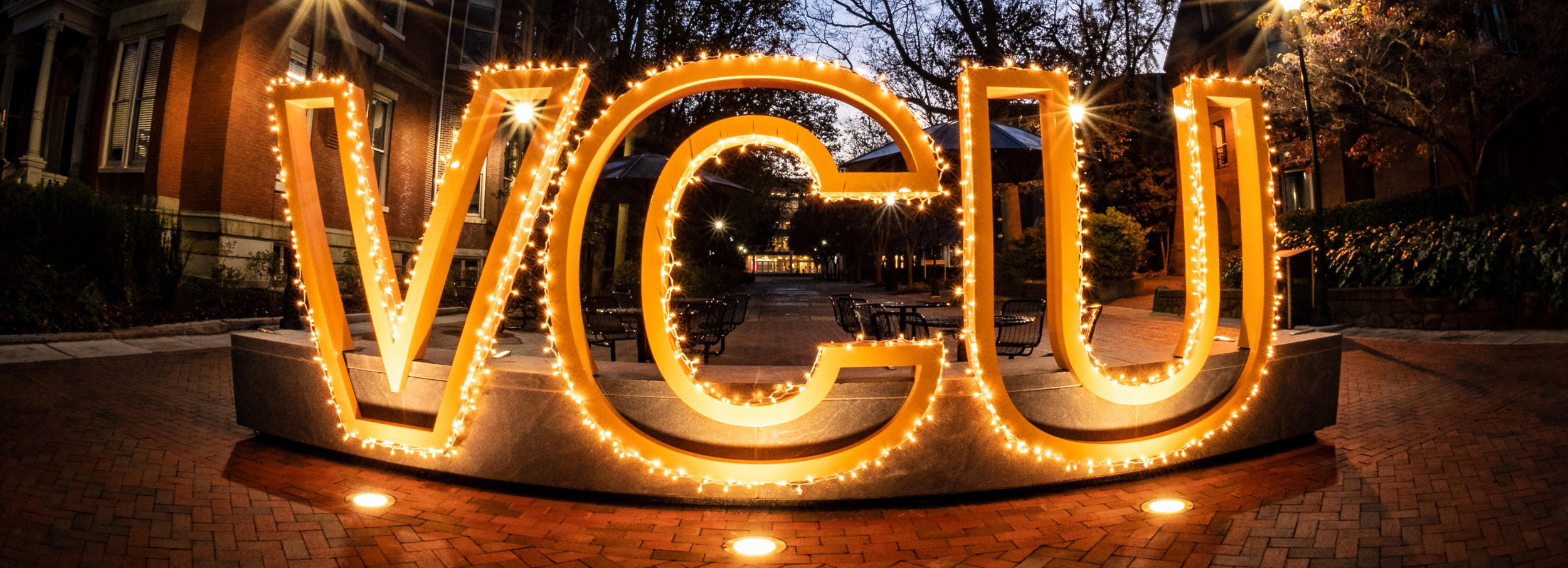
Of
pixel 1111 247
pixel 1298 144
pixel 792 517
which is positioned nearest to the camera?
pixel 792 517

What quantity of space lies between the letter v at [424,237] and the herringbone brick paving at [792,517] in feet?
1.82

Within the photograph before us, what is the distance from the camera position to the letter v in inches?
132

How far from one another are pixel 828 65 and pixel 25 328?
1053cm

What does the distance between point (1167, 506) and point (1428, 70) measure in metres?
13.8

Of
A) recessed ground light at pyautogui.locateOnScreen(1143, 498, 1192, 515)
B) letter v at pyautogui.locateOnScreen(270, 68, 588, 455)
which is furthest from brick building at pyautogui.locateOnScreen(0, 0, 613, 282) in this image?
recessed ground light at pyautogui.locateOnScreen(1143, 498, 1192, 515)

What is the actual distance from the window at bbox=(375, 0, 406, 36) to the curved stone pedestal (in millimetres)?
14087

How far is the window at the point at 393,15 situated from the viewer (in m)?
14.5

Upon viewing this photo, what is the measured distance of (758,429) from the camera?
3285 mm

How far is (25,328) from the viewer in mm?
7824

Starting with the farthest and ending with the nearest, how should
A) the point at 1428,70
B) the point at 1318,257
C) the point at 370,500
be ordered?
the point at 1428,70 → the point at 1318,257 → the point at 370,500

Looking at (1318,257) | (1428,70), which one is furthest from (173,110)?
(1428,70)

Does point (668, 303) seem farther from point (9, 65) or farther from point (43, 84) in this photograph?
point (9, 65)

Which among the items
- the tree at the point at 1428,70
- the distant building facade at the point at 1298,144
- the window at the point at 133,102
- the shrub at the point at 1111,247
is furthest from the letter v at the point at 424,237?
the shrub at the point at 1111,247

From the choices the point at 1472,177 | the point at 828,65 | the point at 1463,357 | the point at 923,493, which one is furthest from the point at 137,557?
the point at 1472,177
